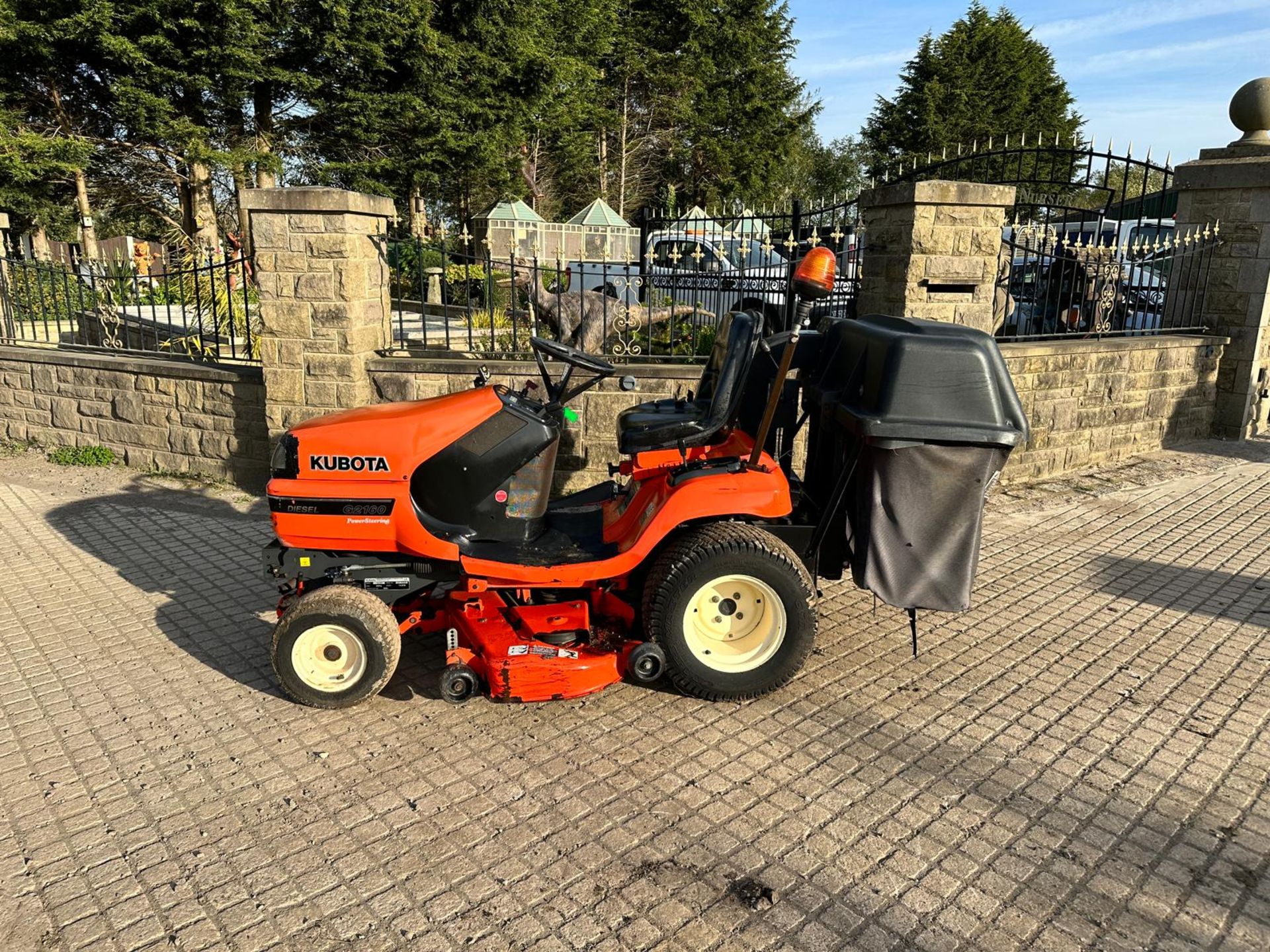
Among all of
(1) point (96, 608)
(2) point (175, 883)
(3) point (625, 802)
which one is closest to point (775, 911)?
(3) point (625, 802)

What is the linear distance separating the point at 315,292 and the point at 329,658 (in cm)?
326

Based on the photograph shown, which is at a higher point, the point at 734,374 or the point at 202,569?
the point at 734,374

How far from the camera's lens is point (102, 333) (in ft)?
25.8

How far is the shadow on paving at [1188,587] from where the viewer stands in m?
4.71

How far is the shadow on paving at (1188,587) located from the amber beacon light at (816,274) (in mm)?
2982

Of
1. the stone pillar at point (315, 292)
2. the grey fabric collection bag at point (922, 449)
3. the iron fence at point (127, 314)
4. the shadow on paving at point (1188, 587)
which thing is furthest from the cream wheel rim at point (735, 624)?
the iron fence at point (127, 314)

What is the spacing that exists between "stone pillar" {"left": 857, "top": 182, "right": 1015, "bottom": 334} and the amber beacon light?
3.06 metres

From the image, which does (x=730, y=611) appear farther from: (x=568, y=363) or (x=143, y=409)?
(x=143, y=409)

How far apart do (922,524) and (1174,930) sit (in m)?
1.51

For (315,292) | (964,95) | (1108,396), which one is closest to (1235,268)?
(1108,396)

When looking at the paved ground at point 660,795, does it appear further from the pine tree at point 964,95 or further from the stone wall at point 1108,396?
the pine tree at point 964,95

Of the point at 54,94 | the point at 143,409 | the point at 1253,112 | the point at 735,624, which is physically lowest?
the point at 735,624

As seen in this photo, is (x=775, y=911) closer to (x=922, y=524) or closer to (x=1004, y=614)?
(x=922, y=524)

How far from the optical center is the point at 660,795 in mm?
2998
